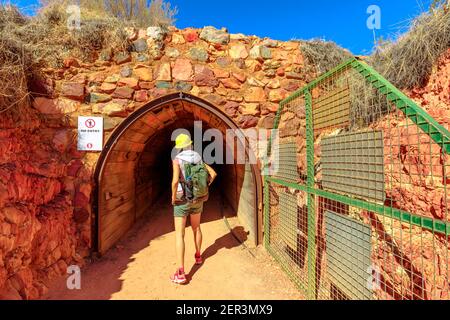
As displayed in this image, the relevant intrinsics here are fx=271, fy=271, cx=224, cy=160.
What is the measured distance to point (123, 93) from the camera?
4.24 metres

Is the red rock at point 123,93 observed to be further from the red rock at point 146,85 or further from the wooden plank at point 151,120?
the wooden plank at point 151,120

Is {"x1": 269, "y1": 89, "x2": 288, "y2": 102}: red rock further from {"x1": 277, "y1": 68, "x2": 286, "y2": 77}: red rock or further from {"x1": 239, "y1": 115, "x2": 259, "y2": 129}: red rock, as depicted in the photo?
{"x1": 239, "y1": 115, "x2": 259, "y2": 129}: red rock

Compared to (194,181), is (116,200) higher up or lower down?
lower down

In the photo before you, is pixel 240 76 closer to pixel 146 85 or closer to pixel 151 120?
pixel 146 85

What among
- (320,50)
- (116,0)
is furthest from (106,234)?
(116,0)

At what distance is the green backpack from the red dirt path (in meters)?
1.09

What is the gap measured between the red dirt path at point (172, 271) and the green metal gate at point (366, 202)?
352mm

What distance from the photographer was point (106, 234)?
4309 millimetres

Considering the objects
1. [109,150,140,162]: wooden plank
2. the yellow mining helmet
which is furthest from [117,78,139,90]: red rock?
the yellow mining helmet

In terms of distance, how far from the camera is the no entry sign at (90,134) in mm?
4086

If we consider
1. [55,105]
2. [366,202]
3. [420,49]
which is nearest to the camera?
[366,202]

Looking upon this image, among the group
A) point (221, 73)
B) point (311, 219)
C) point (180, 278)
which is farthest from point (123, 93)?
point (311, 219)

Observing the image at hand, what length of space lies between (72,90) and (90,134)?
73 cm
